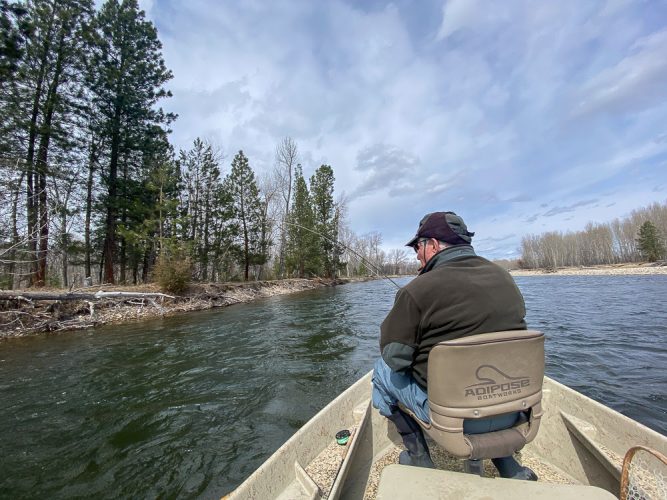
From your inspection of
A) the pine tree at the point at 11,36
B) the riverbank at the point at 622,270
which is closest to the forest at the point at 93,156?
the pine tree at the point at 11,36

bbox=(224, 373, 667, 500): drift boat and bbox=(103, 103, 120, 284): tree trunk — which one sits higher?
bbox=(103, 103, 120, 284): tree trunk

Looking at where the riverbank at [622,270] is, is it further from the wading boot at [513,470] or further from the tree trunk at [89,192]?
the tree trunk at [89,192]

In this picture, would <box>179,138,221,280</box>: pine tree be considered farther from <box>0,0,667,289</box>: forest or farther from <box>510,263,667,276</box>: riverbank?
<box>510,263,667,276</box>: riverbank

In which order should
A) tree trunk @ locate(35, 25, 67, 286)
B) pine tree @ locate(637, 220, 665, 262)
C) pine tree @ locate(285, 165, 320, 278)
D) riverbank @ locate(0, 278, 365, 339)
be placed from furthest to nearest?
pine tree @ locate(637, 220, 665, 262) → pine tree @ locate(285, 165, 320, 278) → tree trunk @ locate(35, 25, 67, 286) → riverbank @ locate(0, 278, 365, 339)

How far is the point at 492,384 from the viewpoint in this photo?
1.47 metres

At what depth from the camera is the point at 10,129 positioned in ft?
41.0

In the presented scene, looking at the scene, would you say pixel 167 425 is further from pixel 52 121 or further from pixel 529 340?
pixel 52 121

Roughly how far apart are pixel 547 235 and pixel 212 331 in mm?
100856

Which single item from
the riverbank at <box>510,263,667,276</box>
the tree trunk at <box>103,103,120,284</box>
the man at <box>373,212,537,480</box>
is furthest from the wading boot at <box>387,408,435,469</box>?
the riverbank at <box>510,263,667,276</box>

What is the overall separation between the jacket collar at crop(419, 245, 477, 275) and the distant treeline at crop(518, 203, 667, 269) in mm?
75035

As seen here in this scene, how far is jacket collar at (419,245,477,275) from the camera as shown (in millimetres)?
1839

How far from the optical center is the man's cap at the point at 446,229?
194cm

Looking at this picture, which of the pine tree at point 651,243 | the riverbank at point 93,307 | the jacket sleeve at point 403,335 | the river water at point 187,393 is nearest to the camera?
the jacket sleeve at point 403,335

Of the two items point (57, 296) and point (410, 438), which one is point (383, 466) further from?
point (57, 296)
